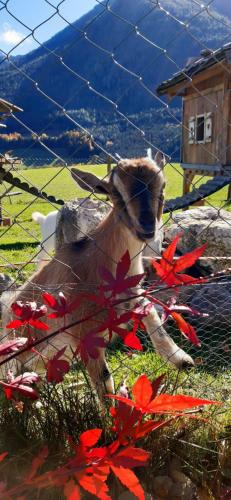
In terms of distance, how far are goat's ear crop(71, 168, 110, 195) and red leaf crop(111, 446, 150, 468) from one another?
6.26 feet

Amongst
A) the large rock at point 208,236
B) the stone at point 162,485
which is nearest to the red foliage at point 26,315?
the stone at point 162,485

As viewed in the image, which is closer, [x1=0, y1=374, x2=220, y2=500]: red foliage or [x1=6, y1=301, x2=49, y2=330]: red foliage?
[x1=0, y1=374, x2=220, y2=500]: red foliage

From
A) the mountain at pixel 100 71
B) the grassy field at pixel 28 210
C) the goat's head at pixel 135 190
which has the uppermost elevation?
the mountain at pixel 100 71

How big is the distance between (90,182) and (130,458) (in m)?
2.08

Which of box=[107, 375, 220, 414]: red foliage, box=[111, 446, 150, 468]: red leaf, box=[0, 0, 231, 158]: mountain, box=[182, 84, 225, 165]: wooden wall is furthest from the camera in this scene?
box=[182, 84, 225, 165]: wooden wall

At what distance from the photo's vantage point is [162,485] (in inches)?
73.7

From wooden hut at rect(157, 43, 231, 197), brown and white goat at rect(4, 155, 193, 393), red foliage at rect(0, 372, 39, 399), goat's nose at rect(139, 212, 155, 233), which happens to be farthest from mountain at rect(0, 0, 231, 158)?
wooden hut at rect(157, 43, 231, 197)

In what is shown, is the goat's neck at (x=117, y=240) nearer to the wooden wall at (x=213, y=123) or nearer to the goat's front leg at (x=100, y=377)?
the goat's front leg at (x=100, y=377)

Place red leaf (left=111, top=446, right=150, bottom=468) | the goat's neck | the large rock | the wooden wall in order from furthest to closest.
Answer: the wooden wall, the large rock, the goat's neck, red leaf (left=111, top=446, right=150, bottom=468)

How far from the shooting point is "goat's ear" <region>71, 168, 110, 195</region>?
117 inches

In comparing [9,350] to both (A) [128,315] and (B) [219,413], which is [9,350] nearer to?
(A) [128,315]

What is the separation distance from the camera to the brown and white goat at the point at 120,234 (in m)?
2.95

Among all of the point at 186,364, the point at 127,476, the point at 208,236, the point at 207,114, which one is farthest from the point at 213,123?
the point at 127,476

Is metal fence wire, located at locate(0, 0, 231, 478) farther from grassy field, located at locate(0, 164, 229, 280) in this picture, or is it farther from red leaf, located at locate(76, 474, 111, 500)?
red leaf, located at locate(76, 474, 111, 500)
